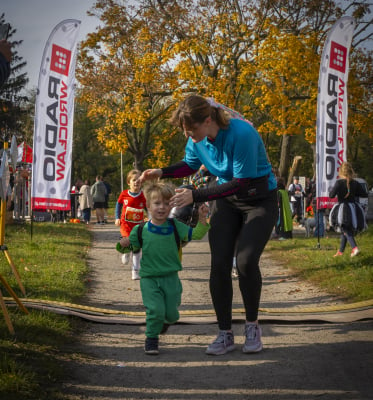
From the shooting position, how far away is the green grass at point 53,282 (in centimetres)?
404

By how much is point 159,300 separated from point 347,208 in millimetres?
7530

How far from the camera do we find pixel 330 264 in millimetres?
10320

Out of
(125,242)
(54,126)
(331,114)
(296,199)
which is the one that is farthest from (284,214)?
(125,242)

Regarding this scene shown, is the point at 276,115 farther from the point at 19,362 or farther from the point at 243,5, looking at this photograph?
the point at 19,362

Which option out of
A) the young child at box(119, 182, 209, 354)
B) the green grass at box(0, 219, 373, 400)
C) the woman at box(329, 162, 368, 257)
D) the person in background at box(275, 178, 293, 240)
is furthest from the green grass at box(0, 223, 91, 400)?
the person in background at box(275, 178, 293, 240)

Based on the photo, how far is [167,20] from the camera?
78.5ft

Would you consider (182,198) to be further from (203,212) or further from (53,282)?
(53,282)

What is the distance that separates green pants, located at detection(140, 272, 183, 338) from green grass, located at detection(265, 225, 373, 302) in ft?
9.78

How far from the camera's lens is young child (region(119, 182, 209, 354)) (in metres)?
4.98

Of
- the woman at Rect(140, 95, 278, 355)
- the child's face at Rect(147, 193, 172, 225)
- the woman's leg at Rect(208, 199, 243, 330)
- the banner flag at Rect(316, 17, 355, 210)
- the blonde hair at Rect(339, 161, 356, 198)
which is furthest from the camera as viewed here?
the banner flag at Rect(316, 17, 355, 210)

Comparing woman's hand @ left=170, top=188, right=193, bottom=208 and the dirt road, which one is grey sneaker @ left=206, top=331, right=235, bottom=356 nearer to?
the dirt road

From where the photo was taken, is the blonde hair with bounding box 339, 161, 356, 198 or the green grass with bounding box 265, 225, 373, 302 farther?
the blonde hair with bounding box 339, 161, 356, 198

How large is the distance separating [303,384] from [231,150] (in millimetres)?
1749

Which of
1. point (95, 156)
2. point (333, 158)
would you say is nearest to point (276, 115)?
point (333, 158)
